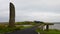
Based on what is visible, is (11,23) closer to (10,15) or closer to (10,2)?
(10,15)

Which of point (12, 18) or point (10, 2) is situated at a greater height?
point (10, 2)

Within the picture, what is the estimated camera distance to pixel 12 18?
35.7m

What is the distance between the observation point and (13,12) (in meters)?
35.8

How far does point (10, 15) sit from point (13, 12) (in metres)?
0.80

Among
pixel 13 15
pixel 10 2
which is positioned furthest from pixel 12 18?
pixel 10 2

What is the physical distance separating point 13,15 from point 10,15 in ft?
1.84

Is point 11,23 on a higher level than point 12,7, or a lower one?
lower

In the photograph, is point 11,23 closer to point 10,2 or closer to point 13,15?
point 13,15

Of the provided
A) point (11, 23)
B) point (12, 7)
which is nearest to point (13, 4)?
point (12, 7)

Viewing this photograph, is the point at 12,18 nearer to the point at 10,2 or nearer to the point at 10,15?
the point at 10,15

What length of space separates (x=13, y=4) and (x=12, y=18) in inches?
105

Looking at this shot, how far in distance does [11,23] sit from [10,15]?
60.9 inches

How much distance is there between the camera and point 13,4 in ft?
118

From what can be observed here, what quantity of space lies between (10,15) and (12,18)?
2.21 feet
